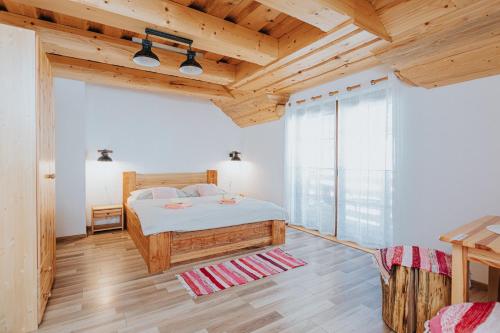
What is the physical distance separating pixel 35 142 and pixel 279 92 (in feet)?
11.4

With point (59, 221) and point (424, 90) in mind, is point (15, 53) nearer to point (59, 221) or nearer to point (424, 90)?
point (59, 221)

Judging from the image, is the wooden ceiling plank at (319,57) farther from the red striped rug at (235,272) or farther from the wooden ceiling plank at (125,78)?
the red striped rug at (235,272)

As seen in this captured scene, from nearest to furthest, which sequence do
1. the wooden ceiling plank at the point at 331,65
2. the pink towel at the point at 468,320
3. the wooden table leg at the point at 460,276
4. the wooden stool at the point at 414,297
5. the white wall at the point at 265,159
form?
the pink towel at the point at 468,320
the wooden table leg at the point at 460,276
the wooden stool at the point at 414,297
the wooden ceiling plank at the point at 331,65
the white wall at the point at 265,159

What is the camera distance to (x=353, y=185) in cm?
350

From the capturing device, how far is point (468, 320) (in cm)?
118

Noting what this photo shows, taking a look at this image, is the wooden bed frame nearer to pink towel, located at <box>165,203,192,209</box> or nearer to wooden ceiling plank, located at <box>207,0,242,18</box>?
pink towel, located at <box>165,203,192,209</box>

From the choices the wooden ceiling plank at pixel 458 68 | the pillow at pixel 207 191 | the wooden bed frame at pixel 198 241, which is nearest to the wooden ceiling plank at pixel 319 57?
the wooden ceiling plank at pixel 458 68

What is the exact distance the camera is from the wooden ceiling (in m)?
1.97

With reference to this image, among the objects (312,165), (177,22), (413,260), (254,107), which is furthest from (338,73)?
(413,260)

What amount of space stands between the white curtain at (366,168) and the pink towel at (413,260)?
1.23m

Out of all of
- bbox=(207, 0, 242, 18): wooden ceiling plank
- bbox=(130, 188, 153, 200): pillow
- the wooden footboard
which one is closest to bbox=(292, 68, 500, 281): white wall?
Answer: the wooden footboard

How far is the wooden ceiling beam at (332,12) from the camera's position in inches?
72.2

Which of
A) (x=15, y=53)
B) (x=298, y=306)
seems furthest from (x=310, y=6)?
(x=298, y=306)

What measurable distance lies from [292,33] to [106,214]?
372 centimetres
